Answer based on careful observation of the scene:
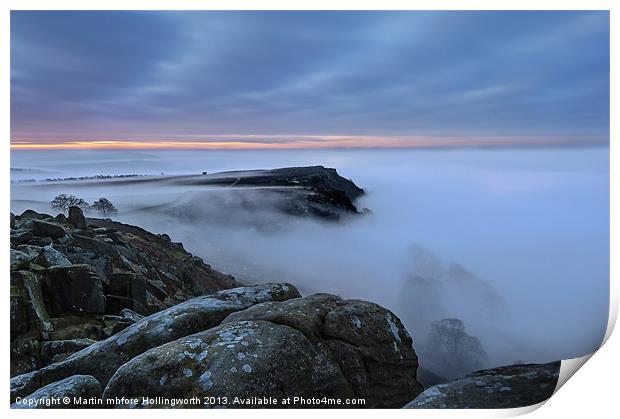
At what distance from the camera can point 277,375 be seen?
6.00 meters

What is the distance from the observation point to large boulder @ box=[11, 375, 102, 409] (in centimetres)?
634

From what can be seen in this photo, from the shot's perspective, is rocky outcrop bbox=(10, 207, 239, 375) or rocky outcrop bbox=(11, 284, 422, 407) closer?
rocky outcrop bbox=(11, 284, 422, 407)

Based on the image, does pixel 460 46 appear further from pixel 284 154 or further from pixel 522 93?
pixel 284 154

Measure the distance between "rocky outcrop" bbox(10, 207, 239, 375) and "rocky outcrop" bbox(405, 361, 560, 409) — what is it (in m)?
3.74

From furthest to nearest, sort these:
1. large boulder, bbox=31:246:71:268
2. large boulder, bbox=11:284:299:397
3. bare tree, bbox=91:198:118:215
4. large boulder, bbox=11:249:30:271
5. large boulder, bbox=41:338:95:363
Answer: bare tree, bbox=91:198:118:215 < large boulder, bbox=31:246:71:268 < large boulder, bbox=11:249:30:271 < large boulder, bbox=41:338:95:363 < large boulder, bbox=11:284:299:397

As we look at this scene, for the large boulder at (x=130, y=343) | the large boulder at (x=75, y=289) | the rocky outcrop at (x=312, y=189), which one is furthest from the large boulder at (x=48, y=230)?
the rocky outcrop at (x=312, y=189)

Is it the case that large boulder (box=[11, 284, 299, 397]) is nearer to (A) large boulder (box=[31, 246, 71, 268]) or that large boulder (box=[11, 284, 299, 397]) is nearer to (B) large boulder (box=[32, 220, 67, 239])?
(A) large boulder (box=[31, 246, 71, 268])

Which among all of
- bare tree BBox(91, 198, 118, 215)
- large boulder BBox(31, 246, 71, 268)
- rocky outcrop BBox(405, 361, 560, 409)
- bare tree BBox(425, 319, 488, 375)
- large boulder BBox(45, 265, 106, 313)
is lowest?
rocky outcrop BBox(405, 361, 560, 409)

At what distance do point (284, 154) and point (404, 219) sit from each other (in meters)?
2.31

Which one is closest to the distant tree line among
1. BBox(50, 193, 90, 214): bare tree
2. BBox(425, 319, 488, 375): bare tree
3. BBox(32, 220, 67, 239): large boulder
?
BBox(50, 193, 90, 214): bare tree

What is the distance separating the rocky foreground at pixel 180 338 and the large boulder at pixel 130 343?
0.06 feet
